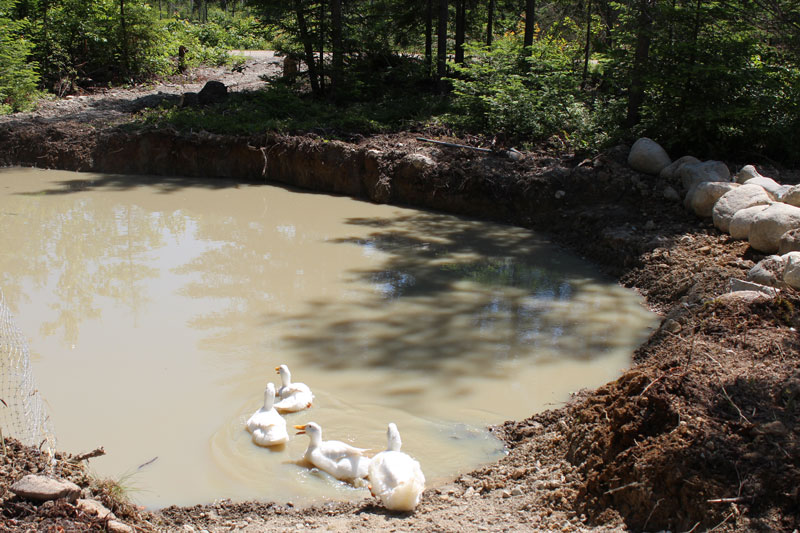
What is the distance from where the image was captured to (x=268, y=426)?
17.1 feet

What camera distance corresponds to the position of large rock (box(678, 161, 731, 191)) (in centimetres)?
1014

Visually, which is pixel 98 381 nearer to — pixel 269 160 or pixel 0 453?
pixel 0 453

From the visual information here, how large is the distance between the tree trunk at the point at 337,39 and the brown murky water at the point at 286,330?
609cm

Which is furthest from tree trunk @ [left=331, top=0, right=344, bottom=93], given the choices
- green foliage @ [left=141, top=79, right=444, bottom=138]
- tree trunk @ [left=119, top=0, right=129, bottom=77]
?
tree trunk @ [left=119, top=0, right=129, bottom=77]

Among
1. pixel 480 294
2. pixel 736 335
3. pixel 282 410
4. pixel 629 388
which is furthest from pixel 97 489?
pixel 480 294

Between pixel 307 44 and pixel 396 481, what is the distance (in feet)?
48.7

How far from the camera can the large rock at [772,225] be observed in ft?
25.9

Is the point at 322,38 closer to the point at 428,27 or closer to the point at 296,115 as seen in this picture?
the point at 296,115

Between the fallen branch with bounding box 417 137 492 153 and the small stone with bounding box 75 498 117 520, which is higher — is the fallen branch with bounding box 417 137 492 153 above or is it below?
above

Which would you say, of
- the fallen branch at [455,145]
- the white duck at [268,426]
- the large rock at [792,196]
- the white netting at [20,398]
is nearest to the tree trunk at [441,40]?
the fallen branch at [455,145]

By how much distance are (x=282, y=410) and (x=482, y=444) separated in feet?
5.27

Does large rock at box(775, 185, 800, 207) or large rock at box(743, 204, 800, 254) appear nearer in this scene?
large rock at box(743, 204, 800, 254)

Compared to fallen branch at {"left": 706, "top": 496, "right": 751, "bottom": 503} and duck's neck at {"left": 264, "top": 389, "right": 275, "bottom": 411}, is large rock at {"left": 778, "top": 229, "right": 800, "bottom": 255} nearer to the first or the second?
fallen branch at {"left": 706, "top": 496, "right": 751, "bottom": 503}

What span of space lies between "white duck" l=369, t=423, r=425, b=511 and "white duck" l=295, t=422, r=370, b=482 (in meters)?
0.29
